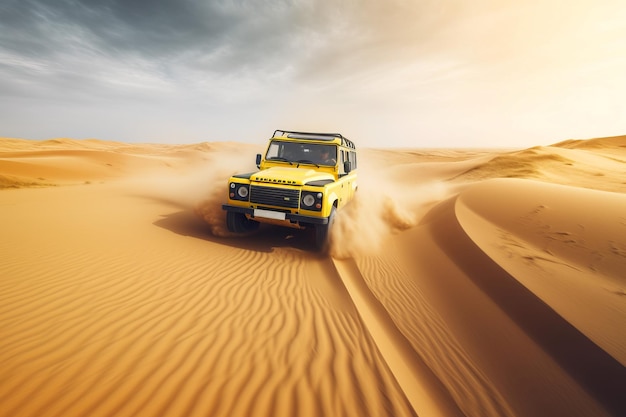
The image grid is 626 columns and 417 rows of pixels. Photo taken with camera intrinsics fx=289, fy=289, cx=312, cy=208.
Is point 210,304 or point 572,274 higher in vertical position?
point 572,274

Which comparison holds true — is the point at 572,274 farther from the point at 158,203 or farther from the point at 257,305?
the point at 158,203

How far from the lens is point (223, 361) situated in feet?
9.02

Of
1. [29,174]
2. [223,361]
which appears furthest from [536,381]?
[29,174]

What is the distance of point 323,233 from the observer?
5.82 m

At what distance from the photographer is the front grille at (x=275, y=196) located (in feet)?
18.2

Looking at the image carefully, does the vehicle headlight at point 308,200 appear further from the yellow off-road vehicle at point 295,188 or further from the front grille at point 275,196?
the front grille at point 275,196

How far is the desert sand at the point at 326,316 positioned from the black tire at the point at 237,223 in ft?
0.87

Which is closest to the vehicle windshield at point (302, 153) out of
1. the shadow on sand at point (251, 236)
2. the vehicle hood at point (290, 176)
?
the vehicle hood at point (290, 176)

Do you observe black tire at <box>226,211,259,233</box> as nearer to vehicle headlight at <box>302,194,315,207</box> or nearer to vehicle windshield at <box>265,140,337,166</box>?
vehicle windshield at <box>265,140,337,166</box>

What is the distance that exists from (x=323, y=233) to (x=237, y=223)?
2129 mm

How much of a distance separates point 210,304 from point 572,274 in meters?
4.81

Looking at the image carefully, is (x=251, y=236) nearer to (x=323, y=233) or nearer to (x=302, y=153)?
(x=323, y=233)

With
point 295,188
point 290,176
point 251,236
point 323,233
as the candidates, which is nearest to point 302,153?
point 290,176

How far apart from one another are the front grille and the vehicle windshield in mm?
1483
